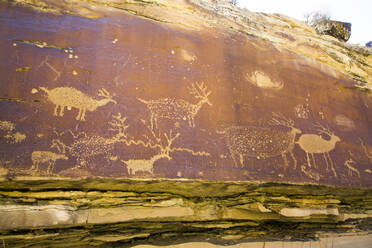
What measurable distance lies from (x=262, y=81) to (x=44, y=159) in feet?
7.64

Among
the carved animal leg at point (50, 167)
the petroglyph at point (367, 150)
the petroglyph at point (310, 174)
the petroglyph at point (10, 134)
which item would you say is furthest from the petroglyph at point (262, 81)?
the petroglyph at point (10, 134)

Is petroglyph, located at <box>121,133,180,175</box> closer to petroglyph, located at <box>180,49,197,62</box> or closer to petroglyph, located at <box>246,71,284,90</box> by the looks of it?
petroglyph, located at <box>180,49,197,62</box>

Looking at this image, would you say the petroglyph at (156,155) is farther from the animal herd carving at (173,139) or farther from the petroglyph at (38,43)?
the petroglyph at (38,43)

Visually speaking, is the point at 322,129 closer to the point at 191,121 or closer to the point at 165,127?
the point at 191,121

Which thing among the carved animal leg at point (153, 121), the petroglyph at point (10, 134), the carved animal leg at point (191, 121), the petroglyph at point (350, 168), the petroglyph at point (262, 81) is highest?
the petroglyph at point (262, 81)

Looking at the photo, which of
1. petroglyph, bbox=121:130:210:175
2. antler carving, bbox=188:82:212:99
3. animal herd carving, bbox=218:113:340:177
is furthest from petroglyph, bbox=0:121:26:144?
animal herd carving, bbox=218:113:340:177

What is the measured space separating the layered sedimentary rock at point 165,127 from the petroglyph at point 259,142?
0.01 metres

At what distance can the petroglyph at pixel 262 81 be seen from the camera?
8.72 ft

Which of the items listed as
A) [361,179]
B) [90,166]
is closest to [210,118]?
[90,166]

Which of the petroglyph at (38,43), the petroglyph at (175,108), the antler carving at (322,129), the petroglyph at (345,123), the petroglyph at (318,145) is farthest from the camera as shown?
the petroglyph at (345,123)

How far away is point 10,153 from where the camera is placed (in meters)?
1.64

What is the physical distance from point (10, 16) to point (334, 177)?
11.6 ft

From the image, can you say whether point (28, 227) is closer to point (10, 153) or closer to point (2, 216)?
point (2, 216)

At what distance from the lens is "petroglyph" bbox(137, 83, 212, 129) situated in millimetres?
2127
